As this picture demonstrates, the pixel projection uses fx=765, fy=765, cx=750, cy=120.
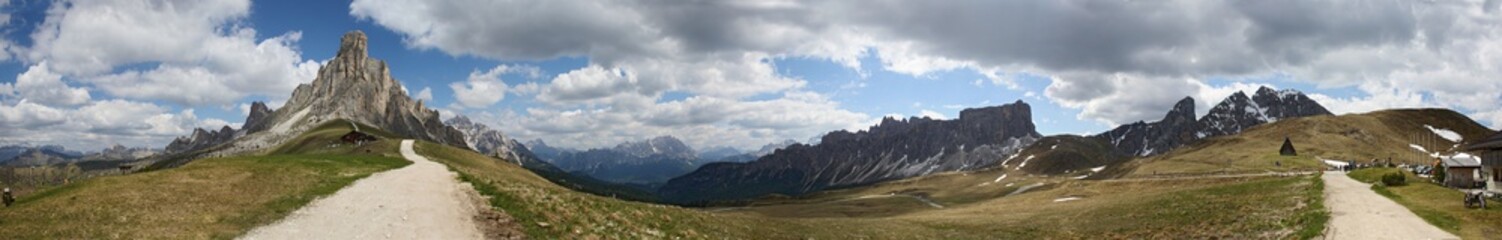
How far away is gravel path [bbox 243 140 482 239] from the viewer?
28.7 meters

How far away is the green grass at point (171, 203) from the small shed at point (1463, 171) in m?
83.1

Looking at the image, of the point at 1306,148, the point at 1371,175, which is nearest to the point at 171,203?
the point at 1371,175

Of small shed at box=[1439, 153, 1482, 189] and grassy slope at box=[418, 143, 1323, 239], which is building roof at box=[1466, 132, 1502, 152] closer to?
small shed at box=[1439, 153, 1482, 189]

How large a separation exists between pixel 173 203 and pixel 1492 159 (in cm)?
8929

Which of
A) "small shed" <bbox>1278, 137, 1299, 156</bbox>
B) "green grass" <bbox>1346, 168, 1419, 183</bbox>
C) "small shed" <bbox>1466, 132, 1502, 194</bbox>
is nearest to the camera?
"small shed" <bbox>1466, 132, 1502, 194</bbox>

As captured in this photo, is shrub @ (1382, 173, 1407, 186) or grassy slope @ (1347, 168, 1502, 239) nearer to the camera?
grassy slope @ (1347, 168, 1502, 239)

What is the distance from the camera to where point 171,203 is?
110 ft

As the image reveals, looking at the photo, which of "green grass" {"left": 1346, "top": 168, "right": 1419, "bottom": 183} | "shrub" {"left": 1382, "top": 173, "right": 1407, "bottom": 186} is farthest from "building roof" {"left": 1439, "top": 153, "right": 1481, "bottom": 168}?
"green grass" {"left": 1346, "top": 168, "right": 1419, "bottom": 183}

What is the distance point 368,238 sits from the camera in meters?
27.7

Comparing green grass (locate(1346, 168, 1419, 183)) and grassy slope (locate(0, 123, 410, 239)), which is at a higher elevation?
green grass (locate(1346, 168, 1419, 183))

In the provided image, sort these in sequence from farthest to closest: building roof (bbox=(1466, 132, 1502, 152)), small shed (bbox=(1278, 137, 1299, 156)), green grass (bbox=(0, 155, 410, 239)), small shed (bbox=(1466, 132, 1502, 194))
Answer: small shed (bbox=(1278, 137, 1299, 156)), building roof (bbox=(1466, 132, 1502, 152)), small shed (bbox=(1466, 132, 1502, 194)), green grass (bbox=(0, 155, 410, 239))

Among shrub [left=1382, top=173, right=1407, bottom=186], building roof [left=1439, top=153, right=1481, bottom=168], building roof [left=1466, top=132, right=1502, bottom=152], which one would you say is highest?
building roof [left=1466, top=132, right=1502, bottom=152]

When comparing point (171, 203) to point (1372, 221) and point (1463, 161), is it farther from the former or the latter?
point (1463, 161)

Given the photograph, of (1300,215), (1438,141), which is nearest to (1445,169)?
(1300,215)
